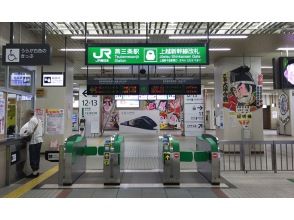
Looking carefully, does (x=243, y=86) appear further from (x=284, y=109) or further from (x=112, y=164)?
(x=284, y=109)

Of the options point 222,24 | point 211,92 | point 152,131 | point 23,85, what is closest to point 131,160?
point 23,85

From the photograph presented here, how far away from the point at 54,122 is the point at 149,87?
12.6 feet

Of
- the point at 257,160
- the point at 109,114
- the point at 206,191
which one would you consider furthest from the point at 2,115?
the point at 109,114

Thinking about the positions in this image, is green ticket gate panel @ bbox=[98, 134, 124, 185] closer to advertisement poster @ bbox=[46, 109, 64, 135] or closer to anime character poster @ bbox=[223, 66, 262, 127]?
advertisement poster @ bbox=[46, 109, 64, 135]

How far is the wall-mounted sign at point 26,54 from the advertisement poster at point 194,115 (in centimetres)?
1523

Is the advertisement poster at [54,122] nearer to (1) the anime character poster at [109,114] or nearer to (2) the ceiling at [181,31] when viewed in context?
(2) the ceiling at [181,31]

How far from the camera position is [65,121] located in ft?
36.4

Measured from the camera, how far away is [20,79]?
7.55 metres

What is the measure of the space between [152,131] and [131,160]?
913 centimetres

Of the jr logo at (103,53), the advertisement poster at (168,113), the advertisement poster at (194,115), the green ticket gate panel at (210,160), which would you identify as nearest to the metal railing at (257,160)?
the green ticket gate panel at (210,160)

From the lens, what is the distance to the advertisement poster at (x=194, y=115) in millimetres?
20281

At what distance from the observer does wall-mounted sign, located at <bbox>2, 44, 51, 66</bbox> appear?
228 inches

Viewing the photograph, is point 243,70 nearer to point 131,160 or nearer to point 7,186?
point 131,160

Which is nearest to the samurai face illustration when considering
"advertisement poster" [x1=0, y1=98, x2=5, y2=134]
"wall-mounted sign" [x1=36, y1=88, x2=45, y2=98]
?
"wall-mounted sign" [x1=36, y1=88, x2=45, y2=98]
